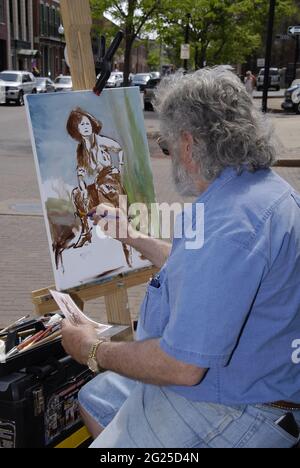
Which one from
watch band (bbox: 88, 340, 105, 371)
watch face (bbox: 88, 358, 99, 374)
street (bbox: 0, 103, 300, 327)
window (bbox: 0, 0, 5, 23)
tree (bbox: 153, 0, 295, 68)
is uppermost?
window (bbox: 0, 0, 5, 23)

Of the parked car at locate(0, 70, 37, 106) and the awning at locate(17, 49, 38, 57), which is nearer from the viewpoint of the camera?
the parked car at locate(0, 70, 37, 106)

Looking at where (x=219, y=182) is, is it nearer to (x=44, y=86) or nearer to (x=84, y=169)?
(x=84, y=169)

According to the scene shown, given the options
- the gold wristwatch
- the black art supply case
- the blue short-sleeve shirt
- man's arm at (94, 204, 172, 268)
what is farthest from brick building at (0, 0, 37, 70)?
the blue short-sleeve shirt

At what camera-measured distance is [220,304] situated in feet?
5.17

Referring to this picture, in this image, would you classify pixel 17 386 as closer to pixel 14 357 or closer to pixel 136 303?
pixel 14 357

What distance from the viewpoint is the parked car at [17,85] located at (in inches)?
1091

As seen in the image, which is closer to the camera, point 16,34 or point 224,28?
point 224,28

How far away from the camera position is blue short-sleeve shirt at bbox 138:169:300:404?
159 cm

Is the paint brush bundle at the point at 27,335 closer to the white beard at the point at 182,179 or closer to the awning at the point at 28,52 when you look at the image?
the white beard at the point at 182,179

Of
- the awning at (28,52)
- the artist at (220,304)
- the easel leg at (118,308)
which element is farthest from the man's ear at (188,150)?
the awning at (28,52)

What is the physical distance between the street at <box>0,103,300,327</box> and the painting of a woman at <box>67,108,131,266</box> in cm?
32

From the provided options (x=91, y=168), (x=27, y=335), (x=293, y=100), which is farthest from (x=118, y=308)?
(x=293, y=100)

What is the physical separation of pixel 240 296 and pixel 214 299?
7 cm

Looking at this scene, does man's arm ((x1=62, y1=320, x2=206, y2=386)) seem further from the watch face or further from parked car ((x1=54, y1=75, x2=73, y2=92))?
parked car ((x1=54, y1=75, x2=73, y2=92))
